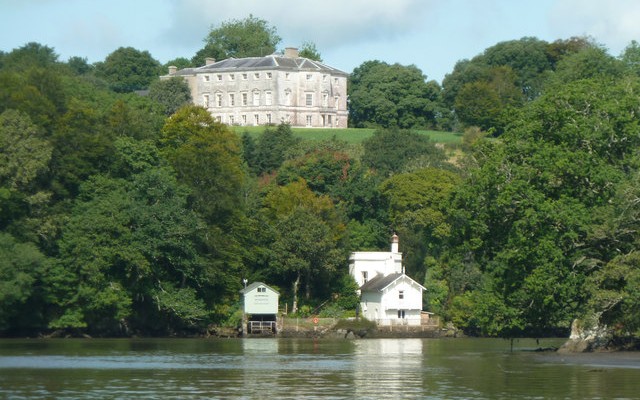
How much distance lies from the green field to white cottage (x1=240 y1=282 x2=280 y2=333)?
180ft

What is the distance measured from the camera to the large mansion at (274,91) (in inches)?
6614

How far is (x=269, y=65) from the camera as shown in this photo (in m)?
168

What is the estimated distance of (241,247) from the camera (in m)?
90.4

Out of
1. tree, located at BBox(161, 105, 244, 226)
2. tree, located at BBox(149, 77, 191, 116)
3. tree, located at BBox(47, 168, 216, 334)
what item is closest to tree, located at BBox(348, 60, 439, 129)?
tree, located at BBox(149, 77, 191, 116)

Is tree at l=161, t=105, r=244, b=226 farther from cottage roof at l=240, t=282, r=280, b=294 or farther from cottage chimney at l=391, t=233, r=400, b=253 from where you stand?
cottage chimney at l=391, t=233, r=400, b=253

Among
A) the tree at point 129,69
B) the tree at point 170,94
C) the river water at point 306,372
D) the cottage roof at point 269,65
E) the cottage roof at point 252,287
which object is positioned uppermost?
the tree at point 129,69

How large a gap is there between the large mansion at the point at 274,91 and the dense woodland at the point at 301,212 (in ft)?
112

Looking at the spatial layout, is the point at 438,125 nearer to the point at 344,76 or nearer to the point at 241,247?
the point at 344,76

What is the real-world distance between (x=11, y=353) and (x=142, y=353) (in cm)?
547

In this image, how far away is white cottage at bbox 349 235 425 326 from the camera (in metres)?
97.2

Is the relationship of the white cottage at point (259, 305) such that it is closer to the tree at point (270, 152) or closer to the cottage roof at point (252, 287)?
the cottage roof at point (252, 287)

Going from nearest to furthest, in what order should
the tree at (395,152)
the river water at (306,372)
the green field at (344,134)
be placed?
the river water at (306,372)
the tree at (395,152)
the green field at (344,134)

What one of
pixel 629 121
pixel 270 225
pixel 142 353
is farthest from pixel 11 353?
pixel 270 225

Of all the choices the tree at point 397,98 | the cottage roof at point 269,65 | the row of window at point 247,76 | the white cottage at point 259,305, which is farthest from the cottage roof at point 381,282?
the row of window at point 247,76
